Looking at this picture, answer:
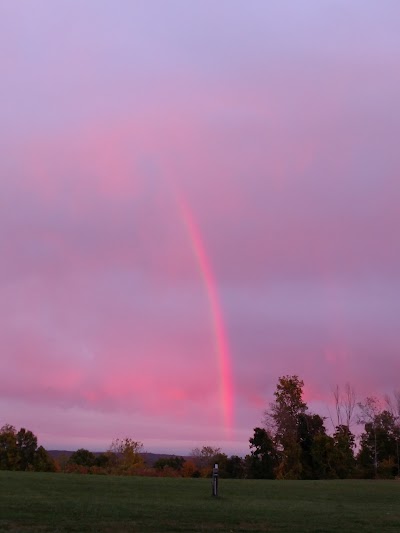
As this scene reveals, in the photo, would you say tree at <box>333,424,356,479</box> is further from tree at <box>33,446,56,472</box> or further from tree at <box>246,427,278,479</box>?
tree at <box>33,446,56,472</box>

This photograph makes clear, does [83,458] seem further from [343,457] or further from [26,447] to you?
[343,457]

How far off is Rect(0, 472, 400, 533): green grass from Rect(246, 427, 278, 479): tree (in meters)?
43.9

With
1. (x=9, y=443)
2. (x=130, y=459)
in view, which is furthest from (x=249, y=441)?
(x=9, y=443)

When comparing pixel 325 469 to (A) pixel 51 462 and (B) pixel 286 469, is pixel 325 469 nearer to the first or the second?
(B) pixel 286 469

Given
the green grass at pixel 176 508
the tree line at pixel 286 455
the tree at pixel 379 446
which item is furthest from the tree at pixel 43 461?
the green grass at pixel 176 508

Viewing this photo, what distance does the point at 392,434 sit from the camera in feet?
306

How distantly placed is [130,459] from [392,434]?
3487 cm

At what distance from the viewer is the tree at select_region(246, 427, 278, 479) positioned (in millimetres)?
77812

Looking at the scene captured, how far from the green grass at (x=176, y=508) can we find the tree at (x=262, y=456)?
1728 inches

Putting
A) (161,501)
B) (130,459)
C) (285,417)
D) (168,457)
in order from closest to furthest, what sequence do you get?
(161,501) < (285,417) < (130,459) < (168,457)

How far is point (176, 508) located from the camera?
918 inches

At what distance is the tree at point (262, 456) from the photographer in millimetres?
77812

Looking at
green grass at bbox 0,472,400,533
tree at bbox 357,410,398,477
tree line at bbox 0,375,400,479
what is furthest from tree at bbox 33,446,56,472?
green grass at bbox 0,472,400,533

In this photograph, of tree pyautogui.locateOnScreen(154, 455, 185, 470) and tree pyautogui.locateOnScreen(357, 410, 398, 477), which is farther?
tree pyautogui.locateOnScreen(154, 455, 185, 470)
